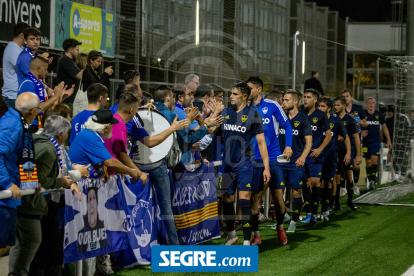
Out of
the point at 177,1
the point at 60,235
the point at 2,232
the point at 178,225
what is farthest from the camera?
the point at 177,1

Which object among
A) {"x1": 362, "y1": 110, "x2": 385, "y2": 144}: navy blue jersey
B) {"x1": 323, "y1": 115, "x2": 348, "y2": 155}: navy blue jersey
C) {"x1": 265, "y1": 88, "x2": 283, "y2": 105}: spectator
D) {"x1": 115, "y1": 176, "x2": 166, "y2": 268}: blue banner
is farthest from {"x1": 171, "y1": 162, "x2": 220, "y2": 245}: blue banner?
{"x1": 362, "y1": 110, "x2": 385, "y2": 144}: navy blue jersey

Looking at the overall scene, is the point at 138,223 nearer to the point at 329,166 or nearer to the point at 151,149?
the point at 151,149

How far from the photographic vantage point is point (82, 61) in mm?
8305

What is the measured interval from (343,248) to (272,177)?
1.39 meters

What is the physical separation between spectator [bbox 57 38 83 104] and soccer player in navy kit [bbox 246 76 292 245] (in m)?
2.43

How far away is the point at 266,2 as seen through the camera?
58.3 feet

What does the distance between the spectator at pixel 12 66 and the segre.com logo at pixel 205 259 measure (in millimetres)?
2669

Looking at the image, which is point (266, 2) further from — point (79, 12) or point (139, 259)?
point (139, 259)

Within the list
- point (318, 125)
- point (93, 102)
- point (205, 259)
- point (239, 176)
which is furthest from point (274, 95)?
point (93, 102)

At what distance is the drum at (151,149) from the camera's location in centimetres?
662

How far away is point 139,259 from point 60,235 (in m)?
1.47

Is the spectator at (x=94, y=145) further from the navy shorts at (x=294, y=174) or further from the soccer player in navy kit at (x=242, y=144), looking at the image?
the navy shorts at (x=294, y=174)

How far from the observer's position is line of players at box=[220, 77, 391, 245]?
726cm

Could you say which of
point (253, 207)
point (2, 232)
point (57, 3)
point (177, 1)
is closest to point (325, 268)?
point (253, 207)
